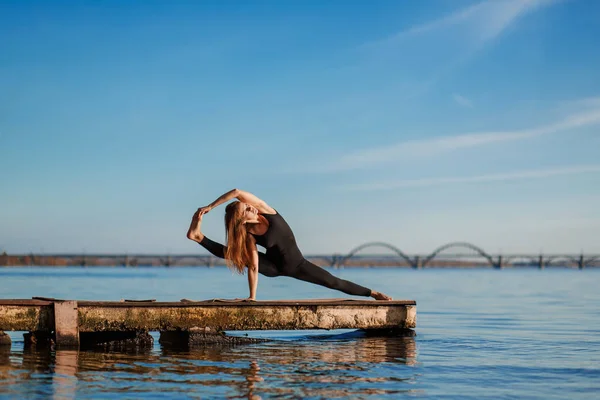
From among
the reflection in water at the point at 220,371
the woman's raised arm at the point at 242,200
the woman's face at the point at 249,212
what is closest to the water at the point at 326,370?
the reflection in water at the point at 220,371

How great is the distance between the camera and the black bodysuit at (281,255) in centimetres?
1212

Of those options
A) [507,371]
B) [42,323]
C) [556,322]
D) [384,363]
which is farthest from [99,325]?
[556,322]

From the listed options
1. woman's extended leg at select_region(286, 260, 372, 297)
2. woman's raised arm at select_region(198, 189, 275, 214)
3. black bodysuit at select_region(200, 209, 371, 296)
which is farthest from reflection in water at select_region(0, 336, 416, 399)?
woman's raised arm at select_region(198, 189, 275, 214)

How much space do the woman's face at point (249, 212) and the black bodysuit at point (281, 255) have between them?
0.67 feet

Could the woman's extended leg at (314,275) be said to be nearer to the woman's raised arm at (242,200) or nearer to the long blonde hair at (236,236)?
the long blonde hair at (236,236)

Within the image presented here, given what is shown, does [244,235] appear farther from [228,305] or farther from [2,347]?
[2,347]

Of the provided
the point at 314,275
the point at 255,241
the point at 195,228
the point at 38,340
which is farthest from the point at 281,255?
the point at 38,340

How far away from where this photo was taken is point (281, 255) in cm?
1233

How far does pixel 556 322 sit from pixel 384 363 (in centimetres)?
1130

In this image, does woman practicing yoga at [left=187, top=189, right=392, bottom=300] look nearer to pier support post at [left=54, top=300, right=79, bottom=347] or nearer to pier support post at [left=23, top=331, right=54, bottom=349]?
pier support post at [left=54, top=300, right=79, bottom=347]

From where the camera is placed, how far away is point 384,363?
10945 millimetres

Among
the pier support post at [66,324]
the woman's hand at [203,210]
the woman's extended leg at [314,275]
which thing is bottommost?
the pier support post at [66,324]

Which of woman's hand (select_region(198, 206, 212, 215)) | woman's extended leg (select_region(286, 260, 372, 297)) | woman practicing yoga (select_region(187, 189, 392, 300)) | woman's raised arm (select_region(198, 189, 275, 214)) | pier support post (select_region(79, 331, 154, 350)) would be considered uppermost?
woman's raised arm (select_region(198, 189, 275, 214))

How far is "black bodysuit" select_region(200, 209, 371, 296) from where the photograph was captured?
12125 millimetres
